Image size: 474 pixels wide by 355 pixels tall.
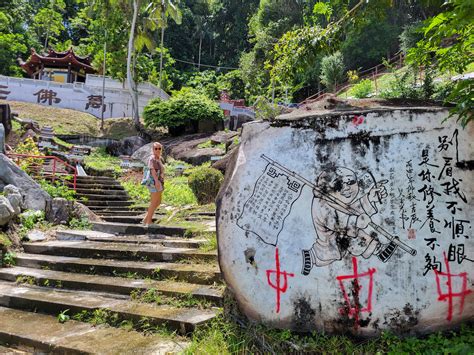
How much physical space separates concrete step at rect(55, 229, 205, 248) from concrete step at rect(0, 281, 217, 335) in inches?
52.2

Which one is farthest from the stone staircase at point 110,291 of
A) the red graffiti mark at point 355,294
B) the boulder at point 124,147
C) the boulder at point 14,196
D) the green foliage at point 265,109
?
the boulder at point 124,147

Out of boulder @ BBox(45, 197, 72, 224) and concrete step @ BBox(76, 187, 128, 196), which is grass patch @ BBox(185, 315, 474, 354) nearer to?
boulder @ BBox(45, 197, 72, 224)

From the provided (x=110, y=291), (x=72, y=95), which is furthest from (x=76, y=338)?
(x=72, y=95)

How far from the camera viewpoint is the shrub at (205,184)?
9.69 m

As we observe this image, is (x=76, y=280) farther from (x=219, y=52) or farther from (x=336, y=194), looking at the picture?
(x=219, y=52)

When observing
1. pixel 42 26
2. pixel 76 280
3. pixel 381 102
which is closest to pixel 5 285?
pixel 76 280

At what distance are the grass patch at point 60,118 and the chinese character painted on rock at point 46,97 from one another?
1.32 metres

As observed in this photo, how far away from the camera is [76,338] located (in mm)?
3719

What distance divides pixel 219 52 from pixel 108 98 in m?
20.9

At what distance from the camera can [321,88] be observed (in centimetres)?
3597

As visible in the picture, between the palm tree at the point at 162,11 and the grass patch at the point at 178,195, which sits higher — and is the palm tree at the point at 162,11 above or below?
above

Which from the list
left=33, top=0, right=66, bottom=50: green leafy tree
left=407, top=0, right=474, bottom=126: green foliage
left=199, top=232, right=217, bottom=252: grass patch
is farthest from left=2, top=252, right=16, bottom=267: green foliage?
left=33, top=0, right=66, bottom=50: green leafy tree

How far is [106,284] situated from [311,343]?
104 inches

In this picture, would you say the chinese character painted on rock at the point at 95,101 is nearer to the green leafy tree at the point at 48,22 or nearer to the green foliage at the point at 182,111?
the green foliage at the point at 182,111
